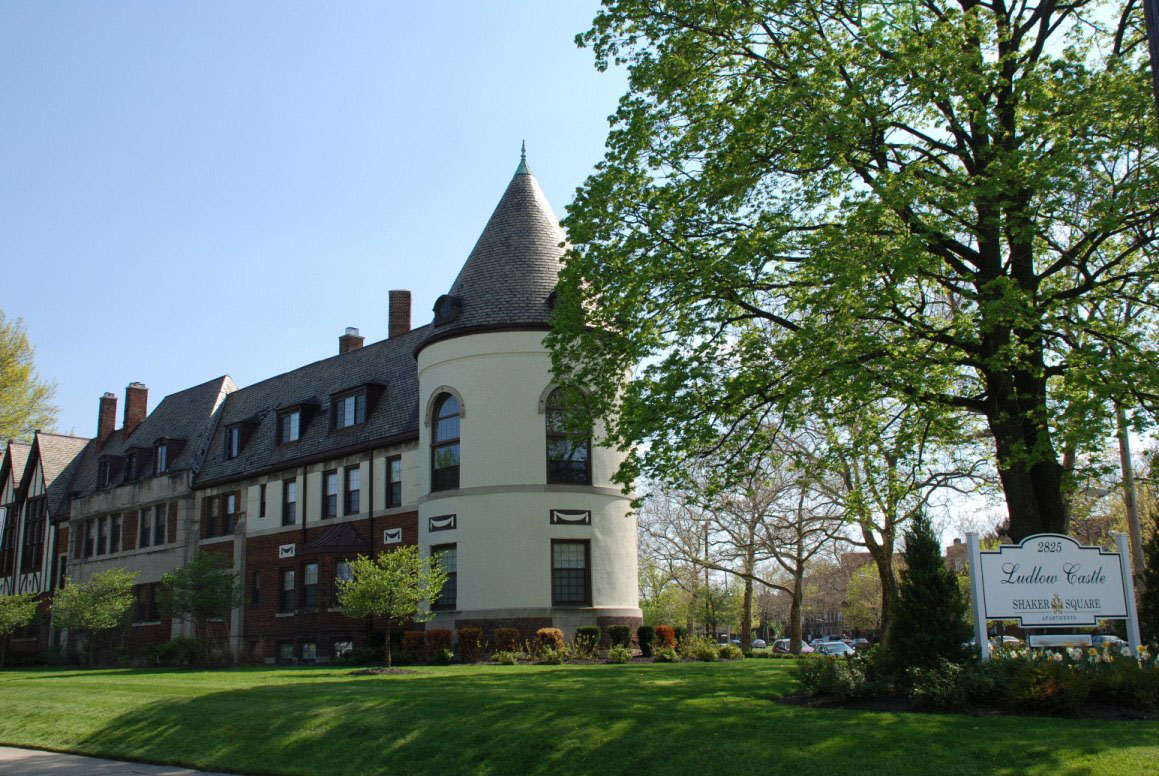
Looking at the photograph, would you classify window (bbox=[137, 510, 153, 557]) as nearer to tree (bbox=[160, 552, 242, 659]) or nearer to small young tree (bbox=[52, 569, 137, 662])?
small young tree (bbox=[52, 569, 137, 662])

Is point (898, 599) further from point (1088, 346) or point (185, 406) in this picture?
point (185, 406)

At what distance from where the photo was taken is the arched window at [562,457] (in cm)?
3002

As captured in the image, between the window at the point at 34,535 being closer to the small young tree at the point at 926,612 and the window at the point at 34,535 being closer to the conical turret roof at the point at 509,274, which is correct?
the conical turret roof at the point at 509,274

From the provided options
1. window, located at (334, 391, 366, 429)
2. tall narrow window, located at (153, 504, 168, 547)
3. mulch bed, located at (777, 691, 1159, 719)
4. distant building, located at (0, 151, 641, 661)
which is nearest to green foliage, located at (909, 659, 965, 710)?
mulch bed, located at (777, 691, 1159, 719)

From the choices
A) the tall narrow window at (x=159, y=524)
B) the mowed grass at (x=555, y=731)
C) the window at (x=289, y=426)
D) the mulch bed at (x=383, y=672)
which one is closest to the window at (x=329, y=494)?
the window at (x=289, y=426)

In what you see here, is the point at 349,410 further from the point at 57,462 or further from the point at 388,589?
the point at 57,462

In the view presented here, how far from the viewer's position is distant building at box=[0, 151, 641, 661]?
2953cm

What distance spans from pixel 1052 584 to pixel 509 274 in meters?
20.0

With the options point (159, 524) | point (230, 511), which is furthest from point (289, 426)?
point (159, 524)

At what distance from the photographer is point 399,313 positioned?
40219 mm

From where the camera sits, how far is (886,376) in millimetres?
15195

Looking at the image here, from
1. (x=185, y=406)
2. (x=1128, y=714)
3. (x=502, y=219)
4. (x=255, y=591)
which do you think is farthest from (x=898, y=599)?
(x=185, y=406)

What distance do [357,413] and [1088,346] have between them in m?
26.8

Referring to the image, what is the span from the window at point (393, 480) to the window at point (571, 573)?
666cm
